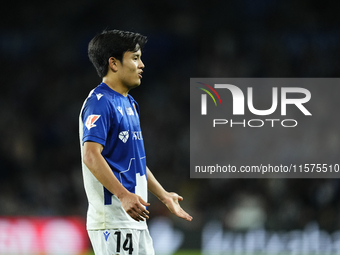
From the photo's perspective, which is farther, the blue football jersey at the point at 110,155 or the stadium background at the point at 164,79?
the stadium background at the point at 164,79

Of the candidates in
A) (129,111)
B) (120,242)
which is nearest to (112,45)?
(129,111)

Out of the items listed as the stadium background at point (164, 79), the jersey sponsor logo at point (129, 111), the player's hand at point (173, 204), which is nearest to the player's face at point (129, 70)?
the jersey sponsor logo at point (129, 111)

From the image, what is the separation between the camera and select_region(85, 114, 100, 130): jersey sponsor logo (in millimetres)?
2541

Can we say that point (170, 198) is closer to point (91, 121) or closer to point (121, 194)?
point (121, 194)

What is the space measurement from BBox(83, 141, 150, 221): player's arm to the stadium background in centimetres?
610

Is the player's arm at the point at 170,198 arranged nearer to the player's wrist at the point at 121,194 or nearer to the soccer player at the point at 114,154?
the soccer player at the point at 114,154

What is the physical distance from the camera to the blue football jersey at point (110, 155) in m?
2.59

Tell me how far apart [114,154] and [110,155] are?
0.02 metres

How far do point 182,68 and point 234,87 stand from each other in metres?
1.72

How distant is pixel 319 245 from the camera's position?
741cm

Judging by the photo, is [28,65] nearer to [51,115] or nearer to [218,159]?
[51,115]

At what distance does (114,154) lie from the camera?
2.65m

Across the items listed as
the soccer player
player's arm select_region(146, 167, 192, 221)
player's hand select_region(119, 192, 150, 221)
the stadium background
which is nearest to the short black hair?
the soccer player

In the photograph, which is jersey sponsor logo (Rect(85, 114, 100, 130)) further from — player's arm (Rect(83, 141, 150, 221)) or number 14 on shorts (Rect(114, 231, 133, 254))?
number 14 on shorts (Rect(114, 231, 133, 254))
